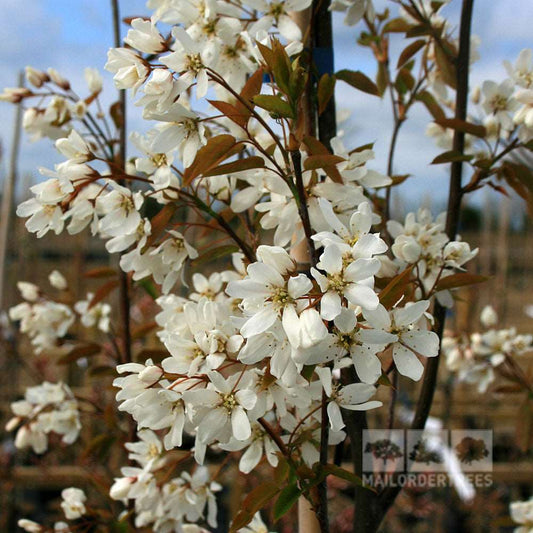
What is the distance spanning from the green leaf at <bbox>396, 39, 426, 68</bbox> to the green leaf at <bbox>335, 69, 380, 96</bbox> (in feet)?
0.49

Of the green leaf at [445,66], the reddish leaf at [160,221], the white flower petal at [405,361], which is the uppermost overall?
the green leaf at [445,66]

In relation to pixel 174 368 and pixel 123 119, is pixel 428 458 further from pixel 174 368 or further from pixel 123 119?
pixel 123 119

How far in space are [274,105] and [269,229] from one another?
24 cm

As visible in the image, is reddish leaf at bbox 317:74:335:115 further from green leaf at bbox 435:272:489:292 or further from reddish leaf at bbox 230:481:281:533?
reddish leaf at bbox 230:481:281:533

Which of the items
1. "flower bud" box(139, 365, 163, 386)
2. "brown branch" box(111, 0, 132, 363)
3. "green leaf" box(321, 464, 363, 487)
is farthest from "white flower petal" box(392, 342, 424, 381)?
"brown branch" box(111, 0, 132, 363)

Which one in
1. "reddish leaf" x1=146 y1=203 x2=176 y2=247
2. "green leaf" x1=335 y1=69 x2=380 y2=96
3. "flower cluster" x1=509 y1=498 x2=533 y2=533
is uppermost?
"green leaf" x1=335 y1=69 x2=380 y2=96

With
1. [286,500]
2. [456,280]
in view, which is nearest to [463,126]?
[456,280]

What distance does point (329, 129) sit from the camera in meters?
0.95

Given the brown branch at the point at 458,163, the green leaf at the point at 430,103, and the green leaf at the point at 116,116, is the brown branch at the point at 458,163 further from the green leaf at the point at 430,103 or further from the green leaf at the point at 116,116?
the green leaf at the point at 116,116

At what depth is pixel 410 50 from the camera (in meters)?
1.09

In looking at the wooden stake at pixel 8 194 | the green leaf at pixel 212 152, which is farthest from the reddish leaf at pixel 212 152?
the wooden stake at pixel 8 194

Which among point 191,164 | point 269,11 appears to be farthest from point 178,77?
point 269,11

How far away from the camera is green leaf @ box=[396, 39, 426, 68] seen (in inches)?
43.0

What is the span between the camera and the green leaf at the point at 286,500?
70 centimetres
